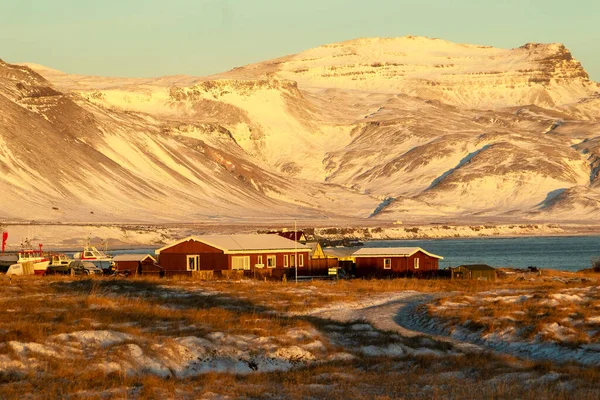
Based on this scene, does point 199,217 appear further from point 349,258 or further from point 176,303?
point 176,303

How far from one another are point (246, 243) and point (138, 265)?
7.70m

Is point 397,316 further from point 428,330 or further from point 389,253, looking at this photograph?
point 389,253

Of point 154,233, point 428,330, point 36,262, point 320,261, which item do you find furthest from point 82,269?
point 154,233

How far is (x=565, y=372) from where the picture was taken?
28.0 metres

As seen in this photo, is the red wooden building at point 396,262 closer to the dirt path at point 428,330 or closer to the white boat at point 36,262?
the white boat at point 36,262

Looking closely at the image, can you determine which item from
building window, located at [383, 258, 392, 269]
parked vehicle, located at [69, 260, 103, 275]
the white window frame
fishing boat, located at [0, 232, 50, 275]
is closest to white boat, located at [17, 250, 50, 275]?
fishing boat, located at [0, 232, 50, 275]

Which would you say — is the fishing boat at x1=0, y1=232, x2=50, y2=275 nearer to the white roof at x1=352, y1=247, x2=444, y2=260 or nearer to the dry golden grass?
the white roof at x1=352, y1=247, x2=444, y2=260

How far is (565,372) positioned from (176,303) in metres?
19.2

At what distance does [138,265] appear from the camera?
77.0m

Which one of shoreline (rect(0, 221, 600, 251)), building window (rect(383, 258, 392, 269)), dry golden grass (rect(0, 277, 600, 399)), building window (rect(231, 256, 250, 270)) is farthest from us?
shoreline (rect(0, 221, 600, 251))

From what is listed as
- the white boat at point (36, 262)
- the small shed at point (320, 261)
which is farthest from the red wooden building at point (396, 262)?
the white boat at point (36, 262)

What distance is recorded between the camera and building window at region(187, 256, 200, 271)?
7244cm

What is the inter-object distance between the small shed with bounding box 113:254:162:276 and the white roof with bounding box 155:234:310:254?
1.49 metres

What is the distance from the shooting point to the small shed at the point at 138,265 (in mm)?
73688
